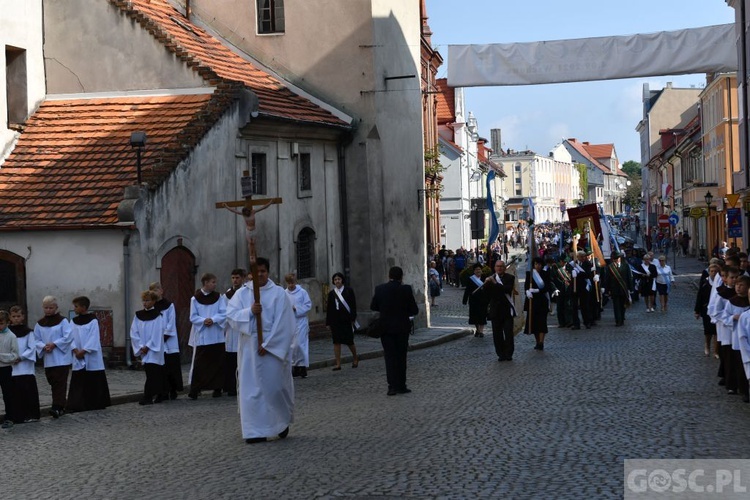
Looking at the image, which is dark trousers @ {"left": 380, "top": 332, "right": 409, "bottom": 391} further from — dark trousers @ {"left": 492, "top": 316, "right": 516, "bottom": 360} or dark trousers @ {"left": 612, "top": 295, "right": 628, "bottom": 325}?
dark trousers @ {"left": 612, "top": 295, "right": 628, "bottom": 325}

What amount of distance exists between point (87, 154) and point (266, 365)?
40.1ft

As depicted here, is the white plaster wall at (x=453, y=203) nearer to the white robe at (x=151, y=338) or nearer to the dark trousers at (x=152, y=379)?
the white robe at (x=151, y=338)

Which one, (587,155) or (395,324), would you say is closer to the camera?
(395,324)

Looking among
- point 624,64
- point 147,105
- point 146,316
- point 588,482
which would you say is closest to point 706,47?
point 624,64

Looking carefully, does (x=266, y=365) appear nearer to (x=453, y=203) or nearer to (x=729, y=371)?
(x=729, y=371)

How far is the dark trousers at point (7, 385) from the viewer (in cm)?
1452

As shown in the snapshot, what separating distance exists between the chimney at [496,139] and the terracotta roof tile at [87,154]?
11888 cm

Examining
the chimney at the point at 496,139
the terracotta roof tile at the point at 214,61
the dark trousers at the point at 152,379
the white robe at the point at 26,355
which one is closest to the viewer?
the white robe at the point at 26,355

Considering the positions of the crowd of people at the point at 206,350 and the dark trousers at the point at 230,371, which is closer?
the crowd of people at the point at 206,350

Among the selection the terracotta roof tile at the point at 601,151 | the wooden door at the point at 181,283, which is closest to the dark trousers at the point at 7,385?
the wooden door at the point at 181,283

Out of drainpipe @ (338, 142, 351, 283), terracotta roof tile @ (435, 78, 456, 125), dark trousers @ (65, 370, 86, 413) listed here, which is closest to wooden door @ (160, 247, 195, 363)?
dark trousers @ (65, 370, 86, 413)

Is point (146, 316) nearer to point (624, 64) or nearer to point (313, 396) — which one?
point (313, 396)

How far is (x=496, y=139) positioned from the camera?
465 ft

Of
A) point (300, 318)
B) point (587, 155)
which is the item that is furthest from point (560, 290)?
point (587, 155)
